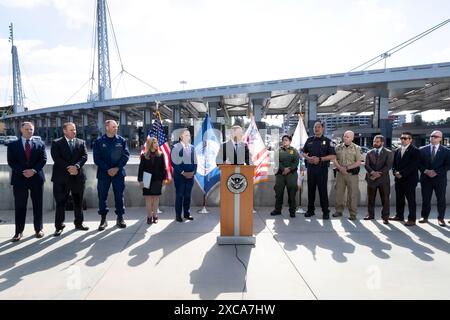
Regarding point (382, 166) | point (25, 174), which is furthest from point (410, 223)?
point (25, 174)

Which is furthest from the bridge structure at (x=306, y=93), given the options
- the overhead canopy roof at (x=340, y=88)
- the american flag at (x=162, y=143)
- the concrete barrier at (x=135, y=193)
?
the concrete barrier at (x=135, y=193)

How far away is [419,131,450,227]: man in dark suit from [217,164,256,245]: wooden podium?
3.79m

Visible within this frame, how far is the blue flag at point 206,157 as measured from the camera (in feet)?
21.8

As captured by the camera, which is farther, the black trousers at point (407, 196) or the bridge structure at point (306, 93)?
the bridge structure at point (306, 93)

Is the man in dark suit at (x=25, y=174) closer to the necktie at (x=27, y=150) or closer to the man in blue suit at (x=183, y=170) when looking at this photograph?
the necktie at (x=27, y=150)

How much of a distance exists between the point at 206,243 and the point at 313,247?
5.52 feet

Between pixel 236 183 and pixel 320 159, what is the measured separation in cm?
248

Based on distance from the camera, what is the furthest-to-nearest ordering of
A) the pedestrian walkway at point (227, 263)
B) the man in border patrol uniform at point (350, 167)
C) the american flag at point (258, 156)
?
1. the american flag at point (258, 156)
2. the man in border patrol uniform at point (350, 167)
3. the pedestrian walkway at point (227, 263)

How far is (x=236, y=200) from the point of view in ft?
14.9

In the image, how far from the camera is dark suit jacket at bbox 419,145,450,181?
569 cm

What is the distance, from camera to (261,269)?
366cm

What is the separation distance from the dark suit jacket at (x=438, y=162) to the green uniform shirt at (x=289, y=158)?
244 cm

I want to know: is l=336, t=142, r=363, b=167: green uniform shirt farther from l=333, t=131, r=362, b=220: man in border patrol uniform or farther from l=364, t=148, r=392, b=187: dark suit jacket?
l=364, t=148, r=392, b=187: dark suit jacket

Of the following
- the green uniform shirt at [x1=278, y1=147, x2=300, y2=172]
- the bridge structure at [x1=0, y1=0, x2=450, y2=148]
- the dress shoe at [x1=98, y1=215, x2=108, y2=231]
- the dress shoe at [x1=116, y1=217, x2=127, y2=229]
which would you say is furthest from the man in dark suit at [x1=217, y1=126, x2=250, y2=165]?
the bridge structure at [x1=0, y1=0, x2=450, y2=148]
